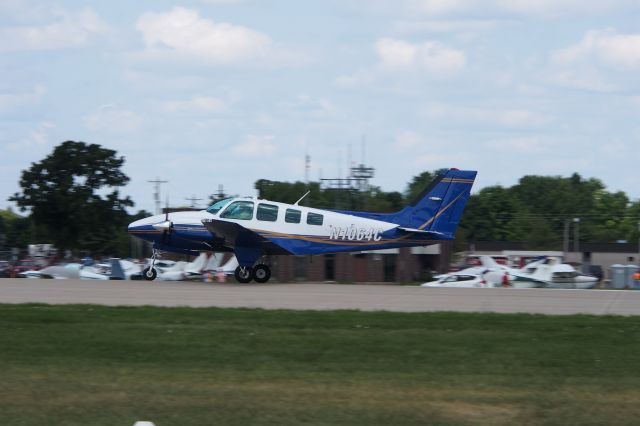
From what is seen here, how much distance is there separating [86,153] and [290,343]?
5075 cm

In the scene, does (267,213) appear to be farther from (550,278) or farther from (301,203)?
(301,203)

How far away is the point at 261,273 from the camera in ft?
86.5

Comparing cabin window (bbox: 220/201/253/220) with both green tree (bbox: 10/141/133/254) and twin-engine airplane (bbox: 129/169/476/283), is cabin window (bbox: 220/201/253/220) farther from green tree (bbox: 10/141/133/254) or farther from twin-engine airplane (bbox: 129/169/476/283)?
green tree (bbox: 10/141/133/254)

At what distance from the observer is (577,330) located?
47.2ft

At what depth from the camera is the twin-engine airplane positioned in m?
25.5

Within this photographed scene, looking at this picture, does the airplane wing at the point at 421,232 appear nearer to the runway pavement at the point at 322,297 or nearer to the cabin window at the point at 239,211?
the runway pavement at the point at 322,297

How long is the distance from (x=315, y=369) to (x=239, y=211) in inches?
559

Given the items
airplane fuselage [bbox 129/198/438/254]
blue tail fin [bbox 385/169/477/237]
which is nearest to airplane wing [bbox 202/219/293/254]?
airplane fuselage [bbox 129/198/438/254]

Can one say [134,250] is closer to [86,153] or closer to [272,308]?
[86,153]

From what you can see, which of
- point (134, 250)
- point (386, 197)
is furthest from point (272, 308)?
point (386, 197)

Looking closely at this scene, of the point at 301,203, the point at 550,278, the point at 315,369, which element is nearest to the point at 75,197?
the point at 301,203

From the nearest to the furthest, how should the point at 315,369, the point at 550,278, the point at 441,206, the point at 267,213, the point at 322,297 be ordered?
the point at 315,369 → the point at 322,297 → the point at 267,213 → the point at 441,206 → the point at 550,278

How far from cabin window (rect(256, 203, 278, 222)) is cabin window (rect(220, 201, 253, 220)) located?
26 cm

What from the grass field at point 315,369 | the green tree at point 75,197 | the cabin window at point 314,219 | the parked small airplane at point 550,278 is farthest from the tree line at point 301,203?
the grass field at point 315,369
